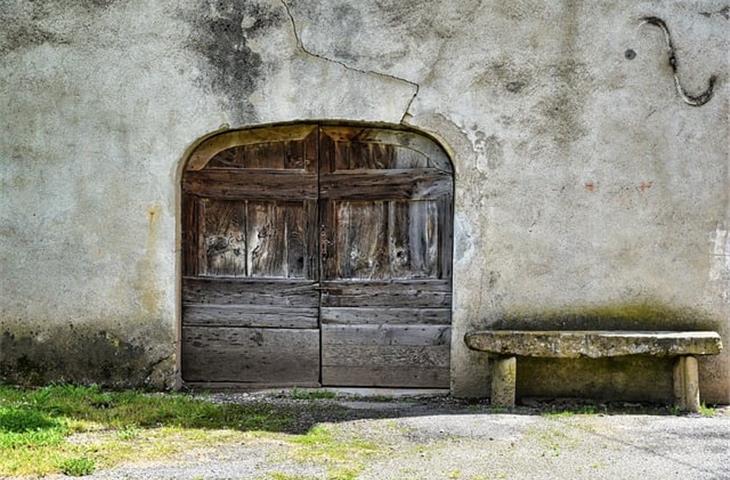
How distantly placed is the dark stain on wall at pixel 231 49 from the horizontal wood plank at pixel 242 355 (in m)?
1.64

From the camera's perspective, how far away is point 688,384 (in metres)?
5.52

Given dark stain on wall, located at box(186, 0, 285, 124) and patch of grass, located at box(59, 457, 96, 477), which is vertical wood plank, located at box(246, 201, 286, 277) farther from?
patch of grass, located at box(59, 457, 96, 477)

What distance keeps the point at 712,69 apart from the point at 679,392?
2.31 metres

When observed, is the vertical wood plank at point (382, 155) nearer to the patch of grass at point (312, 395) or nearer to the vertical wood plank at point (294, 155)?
the vertical wood plank at point (294, 155)

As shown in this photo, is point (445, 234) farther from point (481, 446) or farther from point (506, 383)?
point (481, 446)

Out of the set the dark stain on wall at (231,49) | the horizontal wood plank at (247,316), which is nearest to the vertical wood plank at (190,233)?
the horizontal wood plank at (247,316)

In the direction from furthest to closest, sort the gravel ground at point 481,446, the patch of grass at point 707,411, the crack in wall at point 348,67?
the crack in wall at point 348,67 < the patch of grass at point 707,411 < the gravel ground at point 481,446

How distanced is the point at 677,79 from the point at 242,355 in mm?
3823

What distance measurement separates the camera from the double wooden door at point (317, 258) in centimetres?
607

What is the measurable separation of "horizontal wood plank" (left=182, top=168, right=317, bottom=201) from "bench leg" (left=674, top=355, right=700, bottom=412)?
3010 millimetres

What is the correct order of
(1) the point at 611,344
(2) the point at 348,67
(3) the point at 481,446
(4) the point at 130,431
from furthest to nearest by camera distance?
1. (2) the point at 348,67
2. (1) the point at 611,344
3. (4) the point at 130,431
4. (3) the point at 481,446

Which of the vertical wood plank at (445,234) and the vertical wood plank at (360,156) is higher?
the vertical wood plank at (360,156)

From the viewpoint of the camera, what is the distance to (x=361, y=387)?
20.2ft

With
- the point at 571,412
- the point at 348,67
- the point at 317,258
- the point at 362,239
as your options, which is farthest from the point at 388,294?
the point at 348,67
